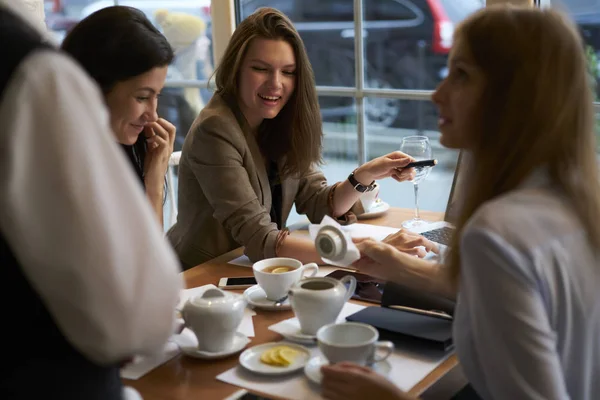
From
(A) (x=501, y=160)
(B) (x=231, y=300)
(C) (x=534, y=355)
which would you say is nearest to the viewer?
(C) (x=534, y=355)

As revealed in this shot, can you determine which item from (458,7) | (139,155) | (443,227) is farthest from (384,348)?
(458,7)

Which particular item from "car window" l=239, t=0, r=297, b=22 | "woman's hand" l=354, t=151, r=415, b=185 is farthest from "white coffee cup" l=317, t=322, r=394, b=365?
"car window" l=239, t=0, r=297, b=22

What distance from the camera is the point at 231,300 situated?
1.36 metres

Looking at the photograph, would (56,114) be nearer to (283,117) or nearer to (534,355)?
(534,355)

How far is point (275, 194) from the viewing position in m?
2.36

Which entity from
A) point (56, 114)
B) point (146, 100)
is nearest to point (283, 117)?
point (146, 100)

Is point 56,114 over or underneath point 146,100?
over

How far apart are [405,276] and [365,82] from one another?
1772mm

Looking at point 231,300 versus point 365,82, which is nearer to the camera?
point 231,300

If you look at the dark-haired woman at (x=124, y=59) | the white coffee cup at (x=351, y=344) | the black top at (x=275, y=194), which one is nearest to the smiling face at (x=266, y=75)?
the black top at (x=275, y=194)

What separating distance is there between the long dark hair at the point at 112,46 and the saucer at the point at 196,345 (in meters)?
0.61

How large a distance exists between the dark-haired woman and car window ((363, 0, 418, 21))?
Result: 1.67 metres

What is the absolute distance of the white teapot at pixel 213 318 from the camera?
1.34 m

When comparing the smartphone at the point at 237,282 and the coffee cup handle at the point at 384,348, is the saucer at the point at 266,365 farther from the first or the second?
the smartphone at the point at 237,282
